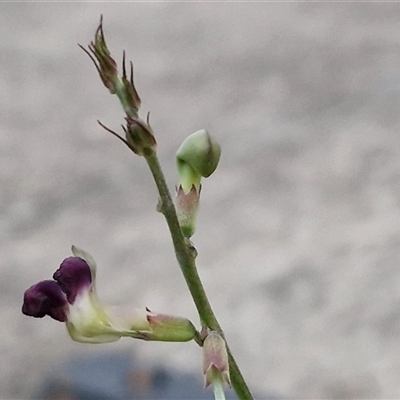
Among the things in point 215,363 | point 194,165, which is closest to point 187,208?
point 194,165

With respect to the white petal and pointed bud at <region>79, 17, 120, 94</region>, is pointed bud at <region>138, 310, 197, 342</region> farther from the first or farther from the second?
pointed bud at <region>79, 17, 120, 94</region>

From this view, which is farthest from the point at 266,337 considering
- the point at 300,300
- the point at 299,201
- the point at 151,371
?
the point at 299,201

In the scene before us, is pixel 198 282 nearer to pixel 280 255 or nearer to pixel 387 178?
pixel 280 255

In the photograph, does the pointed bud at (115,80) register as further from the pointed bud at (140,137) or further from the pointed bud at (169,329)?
the pointed bud at (169,329)

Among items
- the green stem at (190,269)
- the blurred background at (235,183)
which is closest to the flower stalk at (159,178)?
the green stem at (190,269)

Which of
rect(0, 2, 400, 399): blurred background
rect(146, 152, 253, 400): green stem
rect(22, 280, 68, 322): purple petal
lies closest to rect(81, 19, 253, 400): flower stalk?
rect(146, 152, 253, 400): green stem

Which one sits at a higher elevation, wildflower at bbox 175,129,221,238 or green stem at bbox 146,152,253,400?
wildflower at bbox 175,129,221,238

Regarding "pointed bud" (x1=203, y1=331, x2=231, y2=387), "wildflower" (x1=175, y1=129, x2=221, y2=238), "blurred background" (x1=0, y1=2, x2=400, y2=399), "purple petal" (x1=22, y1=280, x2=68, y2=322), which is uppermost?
"blurred background" (x1=0, y1=2, x2=400, y2=399)
